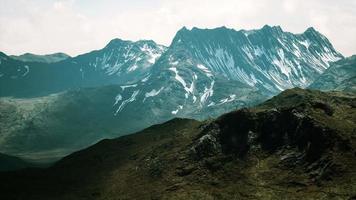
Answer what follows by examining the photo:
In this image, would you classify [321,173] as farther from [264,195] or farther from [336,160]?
[264,195]

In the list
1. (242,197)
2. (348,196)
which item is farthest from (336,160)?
(242,197)

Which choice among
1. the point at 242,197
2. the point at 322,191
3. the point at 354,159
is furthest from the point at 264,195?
the point at 354,159

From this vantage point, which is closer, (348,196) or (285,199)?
(348,196)

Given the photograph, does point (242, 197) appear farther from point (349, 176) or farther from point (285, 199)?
point (349, 176)

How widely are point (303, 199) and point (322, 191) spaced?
8.16 metres

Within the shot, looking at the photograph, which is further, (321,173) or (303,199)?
(321,173)

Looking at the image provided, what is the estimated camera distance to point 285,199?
19000 cm

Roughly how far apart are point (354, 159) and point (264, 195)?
3593 centimetres

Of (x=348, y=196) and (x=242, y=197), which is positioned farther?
(x=242, y=197)

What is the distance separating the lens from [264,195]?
648ft

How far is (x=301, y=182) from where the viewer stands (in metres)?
200

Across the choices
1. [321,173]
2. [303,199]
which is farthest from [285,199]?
[321,173]

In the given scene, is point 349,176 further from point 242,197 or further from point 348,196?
point 242,197

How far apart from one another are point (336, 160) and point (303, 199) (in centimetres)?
2430
